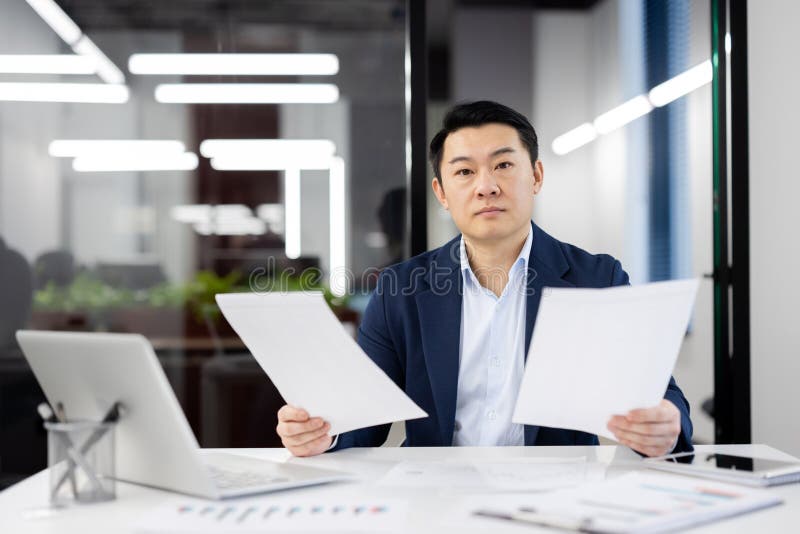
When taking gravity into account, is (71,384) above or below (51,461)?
above

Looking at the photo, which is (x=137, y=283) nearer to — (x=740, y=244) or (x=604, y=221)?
(x=604, y=221)

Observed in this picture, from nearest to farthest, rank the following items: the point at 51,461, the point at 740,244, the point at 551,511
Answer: the point at 551,511 < the point at 51,461 < the point at 740,244

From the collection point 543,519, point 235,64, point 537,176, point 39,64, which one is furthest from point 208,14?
point 543,519

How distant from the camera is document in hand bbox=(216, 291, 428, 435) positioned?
1461mm

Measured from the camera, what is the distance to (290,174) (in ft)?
10.8

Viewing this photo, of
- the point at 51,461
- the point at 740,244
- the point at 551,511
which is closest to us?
the point at 551,511

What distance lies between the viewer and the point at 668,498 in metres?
1.21

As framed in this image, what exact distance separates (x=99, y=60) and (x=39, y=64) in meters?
0.24

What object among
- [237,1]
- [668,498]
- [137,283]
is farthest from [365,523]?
[237,1]

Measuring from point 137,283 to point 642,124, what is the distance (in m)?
2.09

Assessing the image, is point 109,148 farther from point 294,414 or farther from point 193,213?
point 294,414

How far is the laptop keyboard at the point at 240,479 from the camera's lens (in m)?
1.37

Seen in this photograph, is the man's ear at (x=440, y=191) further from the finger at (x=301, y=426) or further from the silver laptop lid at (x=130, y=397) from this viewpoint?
the silver laptop lid at (x=130, y=397)

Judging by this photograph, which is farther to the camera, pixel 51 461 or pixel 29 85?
pixel 29 85
